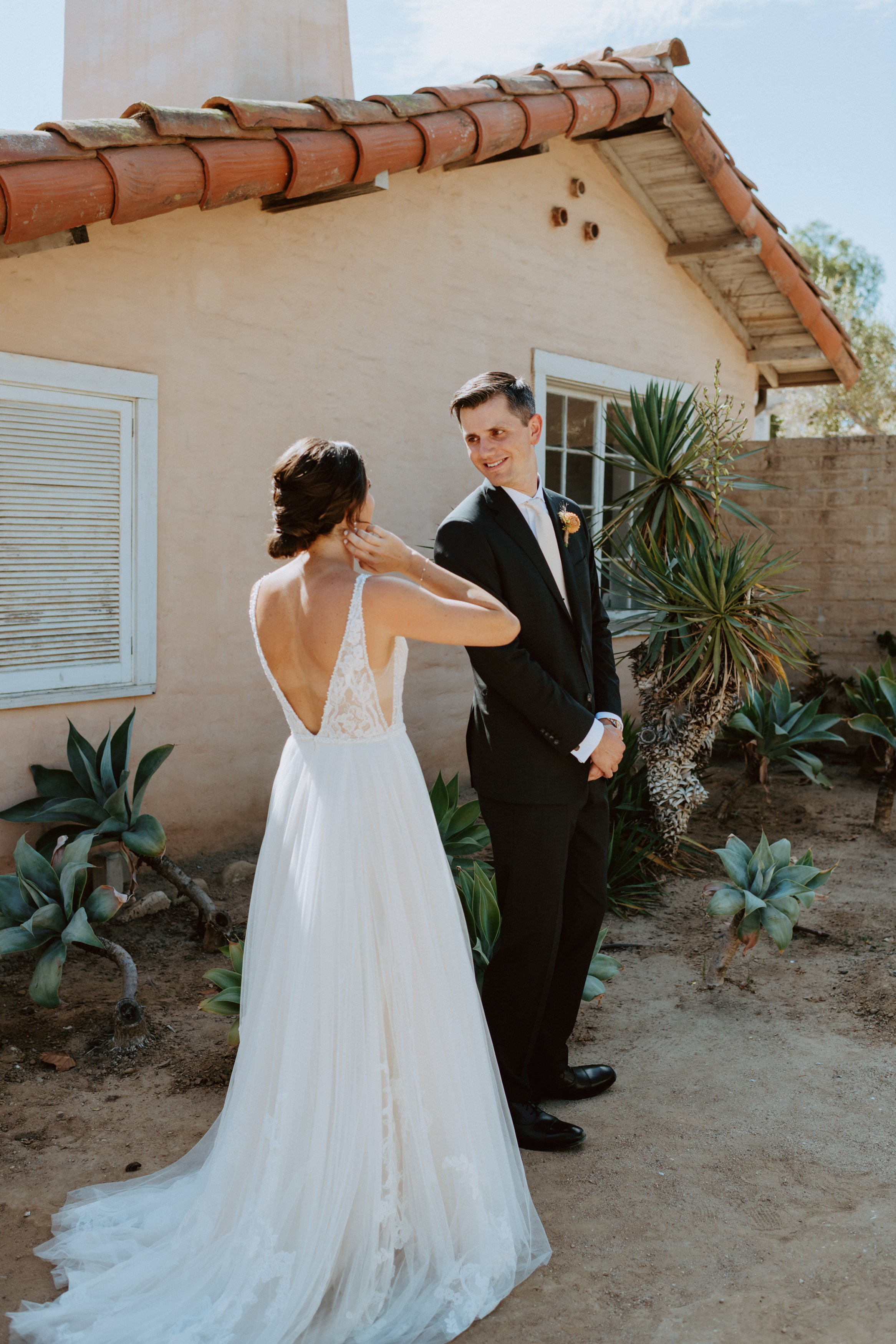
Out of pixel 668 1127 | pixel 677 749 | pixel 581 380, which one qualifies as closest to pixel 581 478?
pixel 581 380

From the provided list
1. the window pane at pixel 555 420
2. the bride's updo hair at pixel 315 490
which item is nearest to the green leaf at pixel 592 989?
the bride's updo hair at pixel 315 490

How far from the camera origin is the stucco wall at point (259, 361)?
4.72m

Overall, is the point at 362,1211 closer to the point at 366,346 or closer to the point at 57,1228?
the point at 57,1228

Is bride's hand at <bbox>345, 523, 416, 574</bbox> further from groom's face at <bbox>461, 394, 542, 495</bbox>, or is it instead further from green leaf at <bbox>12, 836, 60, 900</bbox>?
green leaf at <bbox>12, 836, 60, 900</bbox>

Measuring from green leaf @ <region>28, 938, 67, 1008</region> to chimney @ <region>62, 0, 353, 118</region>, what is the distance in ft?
14.9

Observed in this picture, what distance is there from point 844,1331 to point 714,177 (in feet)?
23.1

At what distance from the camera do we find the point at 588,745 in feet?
9.67

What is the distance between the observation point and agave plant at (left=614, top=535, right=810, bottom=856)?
5516 millimetres

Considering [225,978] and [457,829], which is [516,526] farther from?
[457,829]

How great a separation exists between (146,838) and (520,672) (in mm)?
1985

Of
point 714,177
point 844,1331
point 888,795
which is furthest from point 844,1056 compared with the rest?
point 714,177

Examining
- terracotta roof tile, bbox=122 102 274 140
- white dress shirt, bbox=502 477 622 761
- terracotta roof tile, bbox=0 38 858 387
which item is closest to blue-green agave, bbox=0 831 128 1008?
white dress shirt, bbox=502 477 622 761

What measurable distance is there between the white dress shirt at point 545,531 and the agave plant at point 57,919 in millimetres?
1851

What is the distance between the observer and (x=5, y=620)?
4.52 m
